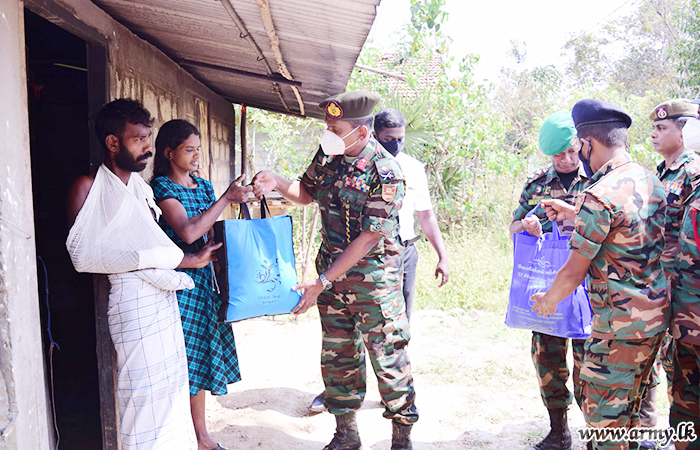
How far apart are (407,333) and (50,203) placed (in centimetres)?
271

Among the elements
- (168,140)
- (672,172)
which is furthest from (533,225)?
(168,140)

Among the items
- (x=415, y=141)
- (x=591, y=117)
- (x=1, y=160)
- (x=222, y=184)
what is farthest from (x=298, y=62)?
(x=415, y=141)

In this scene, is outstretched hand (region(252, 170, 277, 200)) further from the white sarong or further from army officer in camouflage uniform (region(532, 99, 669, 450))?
army officer in camouflage uniform (region(532, 99, 669, 450))

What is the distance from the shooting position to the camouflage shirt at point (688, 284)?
231cm

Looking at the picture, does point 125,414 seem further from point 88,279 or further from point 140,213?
point 88,279

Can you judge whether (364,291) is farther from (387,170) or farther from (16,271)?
(16,271)

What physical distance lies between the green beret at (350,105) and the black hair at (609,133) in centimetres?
115

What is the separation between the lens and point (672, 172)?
3217mm

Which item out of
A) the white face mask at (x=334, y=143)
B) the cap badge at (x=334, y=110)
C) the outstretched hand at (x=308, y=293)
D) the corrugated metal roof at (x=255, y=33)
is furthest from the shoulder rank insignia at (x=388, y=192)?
the corrugated metal roof at (x=255, y=33)

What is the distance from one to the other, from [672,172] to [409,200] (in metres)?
1.75

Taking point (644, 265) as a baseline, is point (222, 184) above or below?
above

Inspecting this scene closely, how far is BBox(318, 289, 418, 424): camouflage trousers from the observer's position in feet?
9.31

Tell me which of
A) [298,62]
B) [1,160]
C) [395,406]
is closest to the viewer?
[1,160]

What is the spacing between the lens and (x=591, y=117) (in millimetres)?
2455
